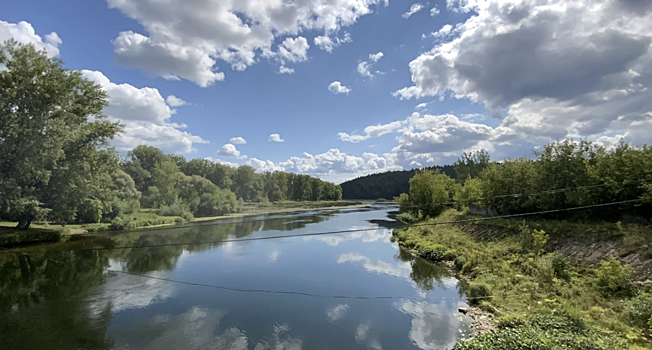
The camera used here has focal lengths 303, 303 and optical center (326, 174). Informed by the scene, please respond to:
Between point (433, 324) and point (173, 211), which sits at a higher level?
point (173, 211)

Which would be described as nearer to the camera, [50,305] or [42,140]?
[50,305]

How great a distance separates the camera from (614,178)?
47.5ft

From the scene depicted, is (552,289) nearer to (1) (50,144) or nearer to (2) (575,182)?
(2) (575,182)

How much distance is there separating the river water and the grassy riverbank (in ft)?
5.50

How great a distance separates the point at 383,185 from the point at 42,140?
5937 inches

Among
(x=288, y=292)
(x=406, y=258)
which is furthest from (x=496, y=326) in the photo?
(x=406, y=258)

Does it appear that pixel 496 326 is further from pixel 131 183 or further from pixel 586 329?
pixel 131 183

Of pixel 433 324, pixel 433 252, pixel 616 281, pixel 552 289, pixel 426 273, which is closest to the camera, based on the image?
A: pixel 616 281

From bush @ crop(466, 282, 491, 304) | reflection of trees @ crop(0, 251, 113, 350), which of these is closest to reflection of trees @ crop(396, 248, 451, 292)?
bush @ crop(466, 282, 491, 304)

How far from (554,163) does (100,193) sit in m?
41.5

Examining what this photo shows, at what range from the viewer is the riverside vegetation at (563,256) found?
8469 millimetres

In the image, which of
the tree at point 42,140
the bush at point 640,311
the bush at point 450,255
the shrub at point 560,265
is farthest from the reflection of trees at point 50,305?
the bush at point 450,255

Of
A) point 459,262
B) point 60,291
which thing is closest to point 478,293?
point 459,262

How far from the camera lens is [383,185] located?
167 m
